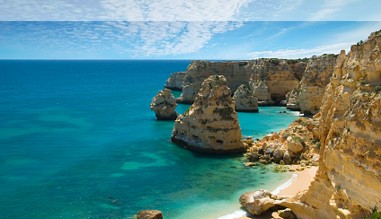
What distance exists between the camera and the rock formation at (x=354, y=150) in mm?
15648

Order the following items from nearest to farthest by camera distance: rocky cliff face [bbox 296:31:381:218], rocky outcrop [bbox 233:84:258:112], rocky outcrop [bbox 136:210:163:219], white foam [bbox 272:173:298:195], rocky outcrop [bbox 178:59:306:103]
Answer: rocky cliff face [bbox 296:31:381:218] < rocky outcrop [bbox 136:210:163:219] < white foam [bbox 272:173:298:195] < rocky outcrop [bbox 233:84:258:112] < rocky outcrop [bbox 178:59:306:103]

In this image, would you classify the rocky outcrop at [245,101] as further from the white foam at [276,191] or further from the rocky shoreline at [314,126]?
the white foam at [276,191]

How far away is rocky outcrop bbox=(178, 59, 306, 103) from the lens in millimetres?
76188

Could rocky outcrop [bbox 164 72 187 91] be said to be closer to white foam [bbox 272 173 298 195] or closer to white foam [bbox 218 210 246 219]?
white foam [bbox 272 173 298 195]

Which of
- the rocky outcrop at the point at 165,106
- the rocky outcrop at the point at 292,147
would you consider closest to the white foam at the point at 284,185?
the rocky outcrop at the point at 292,147

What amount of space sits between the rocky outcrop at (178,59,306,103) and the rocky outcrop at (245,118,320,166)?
37404 mm

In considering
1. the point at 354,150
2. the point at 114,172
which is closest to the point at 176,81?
the point at 114,172

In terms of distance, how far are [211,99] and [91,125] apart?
24.4 meters

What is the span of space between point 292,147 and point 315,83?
26898mm

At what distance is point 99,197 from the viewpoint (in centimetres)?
2739

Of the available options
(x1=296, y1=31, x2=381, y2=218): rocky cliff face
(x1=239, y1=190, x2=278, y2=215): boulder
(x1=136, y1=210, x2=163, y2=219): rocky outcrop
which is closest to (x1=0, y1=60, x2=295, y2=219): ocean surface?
(x1=239, y1=190, x2=278, y2=215): boulder

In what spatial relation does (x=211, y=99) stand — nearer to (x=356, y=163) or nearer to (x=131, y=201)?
(x=131, y=201)

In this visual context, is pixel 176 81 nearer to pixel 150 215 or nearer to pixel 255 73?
pixel 255 73

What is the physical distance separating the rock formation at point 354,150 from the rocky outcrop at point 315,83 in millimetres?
38719
